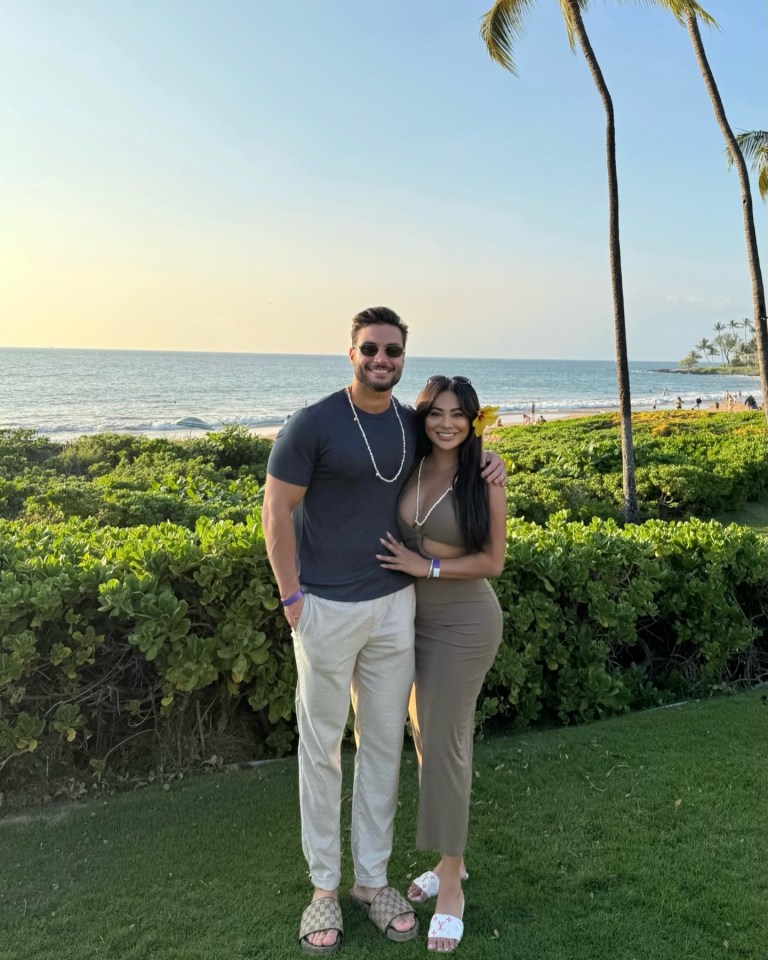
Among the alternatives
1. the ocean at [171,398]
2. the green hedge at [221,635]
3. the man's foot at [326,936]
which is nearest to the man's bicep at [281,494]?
the green hedge at [221,635]

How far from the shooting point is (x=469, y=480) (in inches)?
109

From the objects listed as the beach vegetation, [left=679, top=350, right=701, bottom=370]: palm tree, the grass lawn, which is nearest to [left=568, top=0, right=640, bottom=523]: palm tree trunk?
the beach vegetation

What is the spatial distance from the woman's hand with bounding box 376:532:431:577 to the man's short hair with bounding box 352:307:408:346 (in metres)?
0.78

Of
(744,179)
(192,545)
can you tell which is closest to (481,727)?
(192,545)

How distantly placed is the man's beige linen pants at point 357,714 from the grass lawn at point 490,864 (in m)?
0.26

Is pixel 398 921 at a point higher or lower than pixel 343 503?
lower

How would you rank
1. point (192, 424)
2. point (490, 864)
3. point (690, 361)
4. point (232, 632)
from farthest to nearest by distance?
point (690, 361) < point (192, 424) < point (232, 632) < point (490, 864)

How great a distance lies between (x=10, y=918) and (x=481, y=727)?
2.37 m

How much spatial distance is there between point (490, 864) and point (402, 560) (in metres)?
1.38

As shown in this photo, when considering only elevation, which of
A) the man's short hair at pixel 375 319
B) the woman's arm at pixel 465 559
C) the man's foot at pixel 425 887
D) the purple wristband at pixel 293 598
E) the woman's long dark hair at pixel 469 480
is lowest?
the man's foot at pixel 425 887

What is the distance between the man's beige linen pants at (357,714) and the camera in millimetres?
2699

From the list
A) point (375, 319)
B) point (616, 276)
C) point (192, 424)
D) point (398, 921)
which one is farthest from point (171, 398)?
point (398, 921)

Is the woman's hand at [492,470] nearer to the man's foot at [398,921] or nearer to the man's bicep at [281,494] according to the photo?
the man's bicep at [281,494]

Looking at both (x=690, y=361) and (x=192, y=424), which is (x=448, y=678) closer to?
(x=192, y=424)
